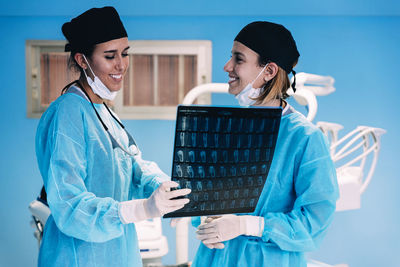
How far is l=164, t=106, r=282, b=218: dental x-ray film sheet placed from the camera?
1.00m

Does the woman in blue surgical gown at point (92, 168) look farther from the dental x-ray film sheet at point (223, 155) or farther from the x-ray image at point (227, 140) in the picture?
the x-ray image at point (227, 140)

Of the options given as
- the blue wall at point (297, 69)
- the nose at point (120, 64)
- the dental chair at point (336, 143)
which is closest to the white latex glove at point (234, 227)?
the nose at point (120, 64)

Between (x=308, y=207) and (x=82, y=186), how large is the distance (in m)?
0.68

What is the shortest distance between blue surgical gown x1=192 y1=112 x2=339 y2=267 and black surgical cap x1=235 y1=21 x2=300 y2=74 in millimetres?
191

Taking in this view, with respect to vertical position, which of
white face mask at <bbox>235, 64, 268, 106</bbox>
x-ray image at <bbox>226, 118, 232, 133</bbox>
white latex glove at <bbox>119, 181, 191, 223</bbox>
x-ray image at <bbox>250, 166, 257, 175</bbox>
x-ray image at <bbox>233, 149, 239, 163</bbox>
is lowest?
white latex glove at <bbox>119, 181, 191, 223</bbox>

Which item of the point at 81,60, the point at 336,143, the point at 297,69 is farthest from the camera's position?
the point at 297,69

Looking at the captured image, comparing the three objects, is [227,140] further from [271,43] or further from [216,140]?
[271,43]

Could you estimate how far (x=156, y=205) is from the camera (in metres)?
1.08

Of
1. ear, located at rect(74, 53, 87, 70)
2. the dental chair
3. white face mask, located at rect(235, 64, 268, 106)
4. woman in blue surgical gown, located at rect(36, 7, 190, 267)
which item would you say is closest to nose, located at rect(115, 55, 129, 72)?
woman in blue surgical gown, located at rect(36, 7, 190, 267)

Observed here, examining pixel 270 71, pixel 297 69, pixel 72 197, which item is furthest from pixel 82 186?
pixel 297 69

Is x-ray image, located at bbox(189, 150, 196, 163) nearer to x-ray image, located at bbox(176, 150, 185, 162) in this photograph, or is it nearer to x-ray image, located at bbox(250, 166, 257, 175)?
x-ray image, located at bbox(176, 150, 185, 162)

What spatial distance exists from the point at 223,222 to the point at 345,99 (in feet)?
7.11

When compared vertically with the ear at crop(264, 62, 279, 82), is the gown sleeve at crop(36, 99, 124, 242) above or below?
below

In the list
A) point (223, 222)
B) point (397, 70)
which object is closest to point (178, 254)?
point (223, 222)
